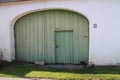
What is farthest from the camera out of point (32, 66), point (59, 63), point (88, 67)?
point (59, 63)

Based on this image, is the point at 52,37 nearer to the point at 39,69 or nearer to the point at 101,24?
the point at 39,69

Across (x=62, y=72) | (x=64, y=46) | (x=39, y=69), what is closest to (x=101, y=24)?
(x=64, y=46)

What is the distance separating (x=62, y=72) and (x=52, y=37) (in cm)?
321

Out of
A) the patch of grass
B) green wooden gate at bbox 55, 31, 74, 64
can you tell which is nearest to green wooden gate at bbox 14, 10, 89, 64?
green wooden gate at bbox 55, 31, 74, 64

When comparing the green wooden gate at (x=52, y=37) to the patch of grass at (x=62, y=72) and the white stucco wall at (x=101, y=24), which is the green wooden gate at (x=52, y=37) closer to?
the white stucco wall at (x=101, y=24)

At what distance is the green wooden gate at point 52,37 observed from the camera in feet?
49.3

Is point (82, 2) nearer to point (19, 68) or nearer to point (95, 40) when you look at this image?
point (95, 40)

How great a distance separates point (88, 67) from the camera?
13.7 metres

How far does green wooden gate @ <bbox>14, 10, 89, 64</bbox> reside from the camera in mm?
15019

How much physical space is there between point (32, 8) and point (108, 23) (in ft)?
15.1

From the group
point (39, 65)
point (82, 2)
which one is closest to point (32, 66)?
point (39, 65)

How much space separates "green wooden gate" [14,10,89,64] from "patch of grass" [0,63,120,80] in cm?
159

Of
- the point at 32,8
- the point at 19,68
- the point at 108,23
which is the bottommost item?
the point at 19,68

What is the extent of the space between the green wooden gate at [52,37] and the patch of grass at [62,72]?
1.59 m
